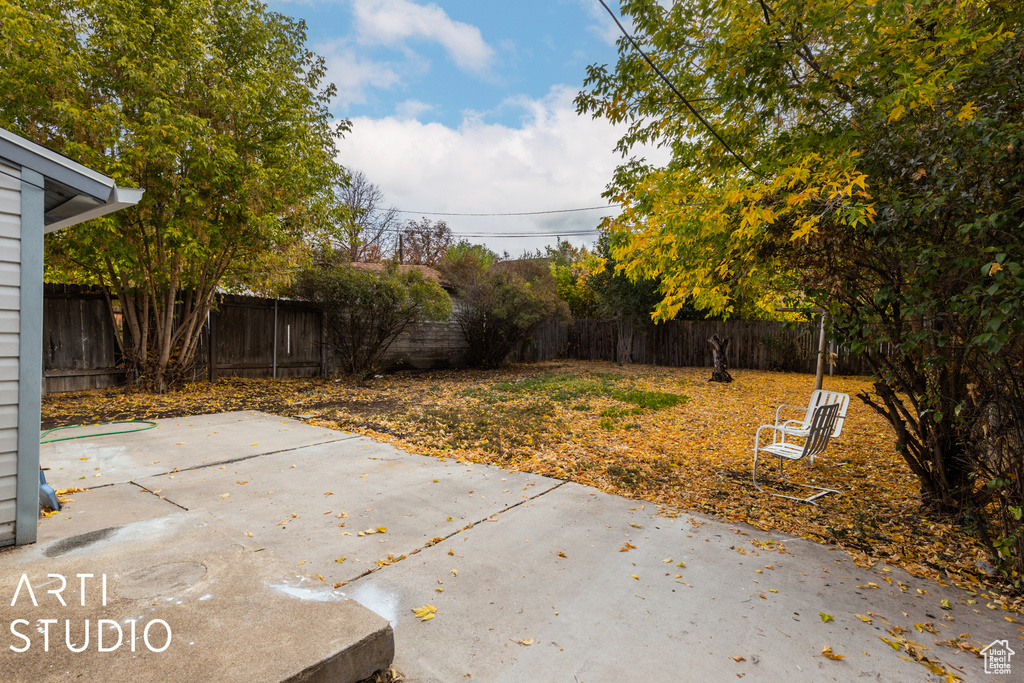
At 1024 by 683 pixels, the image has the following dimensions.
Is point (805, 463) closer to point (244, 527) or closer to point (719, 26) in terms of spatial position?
point (719, 26)

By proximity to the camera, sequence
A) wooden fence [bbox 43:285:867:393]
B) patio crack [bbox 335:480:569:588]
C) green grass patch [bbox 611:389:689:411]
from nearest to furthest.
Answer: patio crack [bbox 335:480:569:588] → wooden fence [bbox 43:285:867:393] → green grass patch [bbox 611:389:689:411]

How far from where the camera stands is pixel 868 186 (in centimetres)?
308

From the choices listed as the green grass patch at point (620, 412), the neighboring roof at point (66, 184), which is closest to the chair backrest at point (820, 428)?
the green grass patch at point (620, 412)

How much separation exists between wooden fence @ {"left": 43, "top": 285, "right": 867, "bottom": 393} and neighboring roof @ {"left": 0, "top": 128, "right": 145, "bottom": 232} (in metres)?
4.91

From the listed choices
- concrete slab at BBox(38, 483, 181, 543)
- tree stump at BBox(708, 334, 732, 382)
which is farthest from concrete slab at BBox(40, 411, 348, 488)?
tree stump at BBox(708, 334, 732, 382)

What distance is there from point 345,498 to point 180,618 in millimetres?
1897

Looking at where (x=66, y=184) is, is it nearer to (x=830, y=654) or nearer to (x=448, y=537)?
(x=448, y=537)

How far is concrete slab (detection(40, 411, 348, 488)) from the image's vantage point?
4.32m

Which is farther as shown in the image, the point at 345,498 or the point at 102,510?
the point at 345,498

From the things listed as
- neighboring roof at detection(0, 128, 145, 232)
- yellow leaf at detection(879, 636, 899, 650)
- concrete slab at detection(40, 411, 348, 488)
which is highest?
neighboring roof at detection(0, 128, 145, 232)

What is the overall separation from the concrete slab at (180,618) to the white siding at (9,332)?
11.8 inches

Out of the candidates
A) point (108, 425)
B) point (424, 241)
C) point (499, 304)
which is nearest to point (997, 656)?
point (108, 425)

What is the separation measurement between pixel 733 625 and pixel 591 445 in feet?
11.1

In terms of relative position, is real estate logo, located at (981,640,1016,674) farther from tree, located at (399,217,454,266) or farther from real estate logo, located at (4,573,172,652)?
tree, located at (399,217,454,266)
